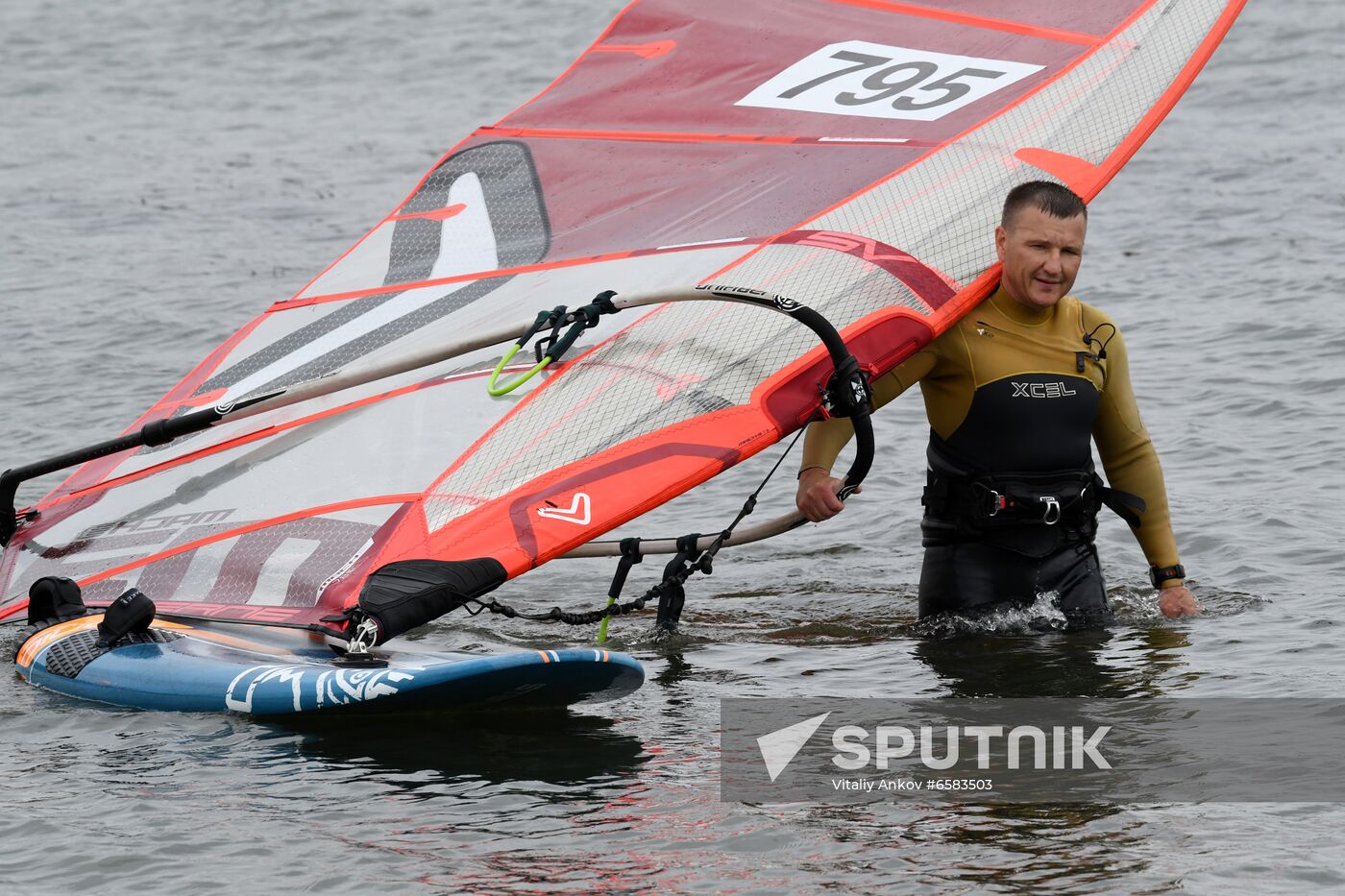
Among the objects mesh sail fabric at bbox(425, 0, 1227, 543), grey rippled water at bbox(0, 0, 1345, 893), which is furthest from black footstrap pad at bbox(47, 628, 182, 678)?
mesh sail fabric at bbox(425, 0, 1227, 543)

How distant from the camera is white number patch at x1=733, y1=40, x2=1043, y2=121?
22.0 feet

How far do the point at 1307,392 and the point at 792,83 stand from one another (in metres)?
3.50

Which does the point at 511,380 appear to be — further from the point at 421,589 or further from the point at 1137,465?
the point at 1137,465

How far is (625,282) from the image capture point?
6152 millimetres

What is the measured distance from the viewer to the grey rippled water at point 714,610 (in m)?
4.16

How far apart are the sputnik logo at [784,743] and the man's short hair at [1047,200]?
1.60m

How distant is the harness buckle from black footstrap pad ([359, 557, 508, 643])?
1.64 metres

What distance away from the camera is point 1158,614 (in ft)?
19.8

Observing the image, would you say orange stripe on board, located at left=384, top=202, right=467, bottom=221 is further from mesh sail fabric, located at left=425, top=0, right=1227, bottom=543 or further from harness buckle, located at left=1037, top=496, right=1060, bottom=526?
Answer: harness buckle, located at left=1037, top=496, right=1060, bottom=526

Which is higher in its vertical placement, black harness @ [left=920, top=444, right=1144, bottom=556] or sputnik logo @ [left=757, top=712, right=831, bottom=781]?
black harness @ [left=920, top=444, right=1144, bottom=556]

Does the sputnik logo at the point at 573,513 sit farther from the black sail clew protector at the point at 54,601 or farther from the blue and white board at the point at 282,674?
the black sail clew protector at the point at 54,601

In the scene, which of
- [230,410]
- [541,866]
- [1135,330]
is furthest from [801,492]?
[1135,330]

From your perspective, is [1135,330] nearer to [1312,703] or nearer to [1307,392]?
[1307,392]

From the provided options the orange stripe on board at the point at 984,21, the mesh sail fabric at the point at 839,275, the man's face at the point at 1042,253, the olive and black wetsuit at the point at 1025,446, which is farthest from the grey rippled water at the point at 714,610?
the orange stripe on board at the point at 984,21
